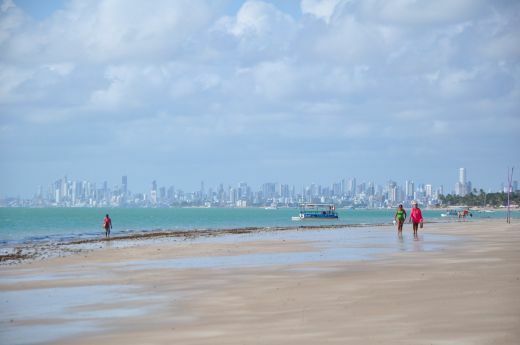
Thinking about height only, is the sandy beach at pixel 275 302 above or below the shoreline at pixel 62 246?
above

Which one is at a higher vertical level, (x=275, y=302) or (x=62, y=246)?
(x=275, y=302)

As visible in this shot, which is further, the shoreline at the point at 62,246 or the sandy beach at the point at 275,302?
the shoreline at the point at 62,246

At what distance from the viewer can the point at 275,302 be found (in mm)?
14875

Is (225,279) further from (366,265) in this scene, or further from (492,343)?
(492,343)

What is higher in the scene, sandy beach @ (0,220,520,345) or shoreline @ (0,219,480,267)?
sandy beach @ (0,220,520,345)

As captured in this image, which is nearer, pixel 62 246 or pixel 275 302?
pixel 275 302

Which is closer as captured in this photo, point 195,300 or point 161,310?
point 161,310

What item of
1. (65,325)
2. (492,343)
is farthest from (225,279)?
(492,343)

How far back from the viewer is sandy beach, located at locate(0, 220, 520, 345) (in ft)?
37.2

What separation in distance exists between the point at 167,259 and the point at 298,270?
29.2 feet

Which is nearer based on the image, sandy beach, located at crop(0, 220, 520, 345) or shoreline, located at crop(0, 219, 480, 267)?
sandy beach, located at crop(0, 220, 520, 345)

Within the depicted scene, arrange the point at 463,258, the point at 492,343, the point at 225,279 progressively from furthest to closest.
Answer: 1. the point at 463,258
2. the point at 225,279
3. the point at 492,343

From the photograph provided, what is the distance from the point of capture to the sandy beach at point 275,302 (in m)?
11.3

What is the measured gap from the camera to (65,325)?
13.2 metres
